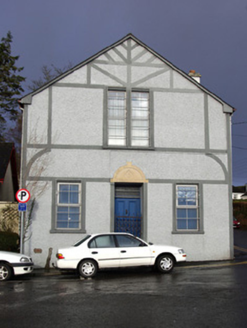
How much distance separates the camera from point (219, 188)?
53.8 feet

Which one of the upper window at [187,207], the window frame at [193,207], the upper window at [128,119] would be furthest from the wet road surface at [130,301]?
the upper window at [128,119]

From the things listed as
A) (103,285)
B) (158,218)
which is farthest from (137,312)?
(158,218)

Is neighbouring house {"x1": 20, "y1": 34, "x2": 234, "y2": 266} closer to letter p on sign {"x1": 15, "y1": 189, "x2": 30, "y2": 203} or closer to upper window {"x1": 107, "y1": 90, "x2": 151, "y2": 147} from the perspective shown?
upper window {"x1": 107, "y1": 90, "x2": 151, "y2": 147}

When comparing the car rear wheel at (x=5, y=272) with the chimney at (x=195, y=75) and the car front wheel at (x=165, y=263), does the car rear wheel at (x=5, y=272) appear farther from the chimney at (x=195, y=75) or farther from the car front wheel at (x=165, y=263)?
the chimney at (x=195, y=75)

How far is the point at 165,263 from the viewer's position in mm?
12742

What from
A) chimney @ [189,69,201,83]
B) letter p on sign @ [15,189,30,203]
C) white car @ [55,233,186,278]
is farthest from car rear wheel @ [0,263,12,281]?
chimney @ [189,69,201,83]

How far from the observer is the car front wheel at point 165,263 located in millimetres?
12678

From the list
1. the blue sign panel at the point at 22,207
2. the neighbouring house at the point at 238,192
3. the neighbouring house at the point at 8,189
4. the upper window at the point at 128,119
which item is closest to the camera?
the blue sign panel at the point at 22,207

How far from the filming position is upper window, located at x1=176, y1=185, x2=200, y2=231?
16125 millimetres

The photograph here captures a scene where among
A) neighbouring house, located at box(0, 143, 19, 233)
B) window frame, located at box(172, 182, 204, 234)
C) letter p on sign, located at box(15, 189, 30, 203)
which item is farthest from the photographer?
neighbouring house, located at box(0, 143, 19, 233)

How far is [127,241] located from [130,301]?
4.26 meters

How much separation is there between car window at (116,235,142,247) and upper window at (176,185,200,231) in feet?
12.2

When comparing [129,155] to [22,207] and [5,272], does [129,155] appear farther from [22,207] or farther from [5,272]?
[5,272]

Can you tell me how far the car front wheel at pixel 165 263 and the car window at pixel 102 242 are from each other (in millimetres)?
1523
